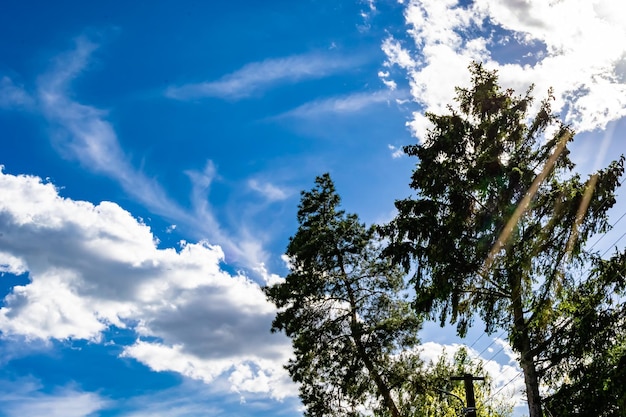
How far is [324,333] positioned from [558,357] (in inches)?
457

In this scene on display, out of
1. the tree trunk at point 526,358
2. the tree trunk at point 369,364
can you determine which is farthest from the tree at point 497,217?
the tree trunk at point 369,364

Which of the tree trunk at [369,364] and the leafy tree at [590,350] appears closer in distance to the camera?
the leafy tree at [590,350]

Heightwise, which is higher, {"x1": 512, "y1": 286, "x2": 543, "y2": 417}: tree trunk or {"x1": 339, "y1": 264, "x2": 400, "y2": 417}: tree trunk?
{"x1": 339, "y1": 264, "x2": 400, "y2": 417}: tree trunk

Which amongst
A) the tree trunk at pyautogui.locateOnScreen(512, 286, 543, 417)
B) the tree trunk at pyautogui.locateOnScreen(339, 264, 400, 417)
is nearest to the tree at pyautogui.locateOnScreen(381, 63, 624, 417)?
the tree trunk at pyautogui.locateOnScreen(512, 286, 543, 417)

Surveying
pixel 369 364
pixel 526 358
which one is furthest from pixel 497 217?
pixel 369 364

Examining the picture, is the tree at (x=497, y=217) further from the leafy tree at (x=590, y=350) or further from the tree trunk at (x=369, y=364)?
the tree trunk at (x=369, y=364)

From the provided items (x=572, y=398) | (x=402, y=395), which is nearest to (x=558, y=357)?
(x=572, y=398)

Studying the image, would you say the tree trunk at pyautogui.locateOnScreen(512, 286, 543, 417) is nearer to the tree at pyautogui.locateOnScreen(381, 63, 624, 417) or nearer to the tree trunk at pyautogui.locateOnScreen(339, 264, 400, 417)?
the tree at pyautogui.locateOnScreen(381, 63, 624, 417)

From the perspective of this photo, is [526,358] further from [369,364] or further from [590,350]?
[369,364]

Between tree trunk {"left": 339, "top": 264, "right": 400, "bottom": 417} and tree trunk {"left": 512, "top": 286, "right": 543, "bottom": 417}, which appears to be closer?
tree trunk {"left": 512, "top": 286, "right": 543, "bottom": 417}

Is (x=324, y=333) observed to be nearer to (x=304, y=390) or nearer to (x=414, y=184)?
(x=304, y=390)

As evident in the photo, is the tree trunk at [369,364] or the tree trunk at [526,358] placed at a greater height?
the tree trunk at [369,364]

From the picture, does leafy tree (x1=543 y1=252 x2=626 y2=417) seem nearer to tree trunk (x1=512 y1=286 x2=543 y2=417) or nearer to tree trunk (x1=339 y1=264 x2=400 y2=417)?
tree trunk (x1=512 y1=286 x2=543 y2=417)

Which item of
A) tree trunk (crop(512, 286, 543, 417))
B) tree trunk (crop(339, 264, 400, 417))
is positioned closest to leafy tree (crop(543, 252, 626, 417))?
tree trunk (crop(512, 286, 543, 417))
